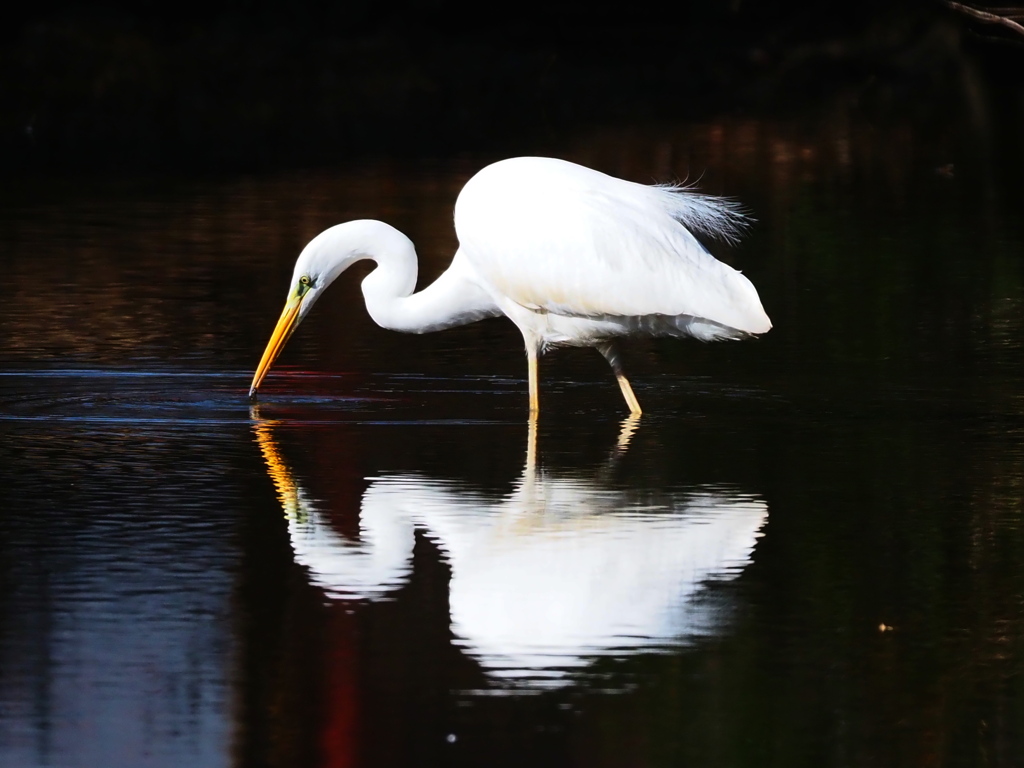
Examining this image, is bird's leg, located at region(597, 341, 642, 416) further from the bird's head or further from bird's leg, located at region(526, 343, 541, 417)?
the bird's head

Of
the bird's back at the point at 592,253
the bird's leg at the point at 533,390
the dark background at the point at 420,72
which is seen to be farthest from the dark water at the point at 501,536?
the dark background at the point at 420,72

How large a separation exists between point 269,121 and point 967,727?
2463 cm

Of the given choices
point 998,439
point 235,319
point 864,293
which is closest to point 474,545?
point 998,439

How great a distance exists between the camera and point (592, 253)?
31.4 ft

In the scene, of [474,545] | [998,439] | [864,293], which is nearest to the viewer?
[474,545]

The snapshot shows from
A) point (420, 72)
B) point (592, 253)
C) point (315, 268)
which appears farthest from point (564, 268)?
point (420, 72)

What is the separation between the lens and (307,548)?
22.7ft

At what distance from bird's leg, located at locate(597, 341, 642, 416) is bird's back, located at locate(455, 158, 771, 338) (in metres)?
0.23

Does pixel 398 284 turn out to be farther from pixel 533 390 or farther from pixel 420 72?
pixel 420 72

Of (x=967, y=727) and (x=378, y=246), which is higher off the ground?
(x=378, y=246)

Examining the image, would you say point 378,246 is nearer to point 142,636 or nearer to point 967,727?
point 142,636

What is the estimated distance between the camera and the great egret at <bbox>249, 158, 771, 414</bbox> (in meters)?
9.41

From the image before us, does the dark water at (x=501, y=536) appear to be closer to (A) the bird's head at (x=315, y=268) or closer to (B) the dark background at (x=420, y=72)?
(A) the bird's head at (x=315, y=268)

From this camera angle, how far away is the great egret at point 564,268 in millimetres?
9414
